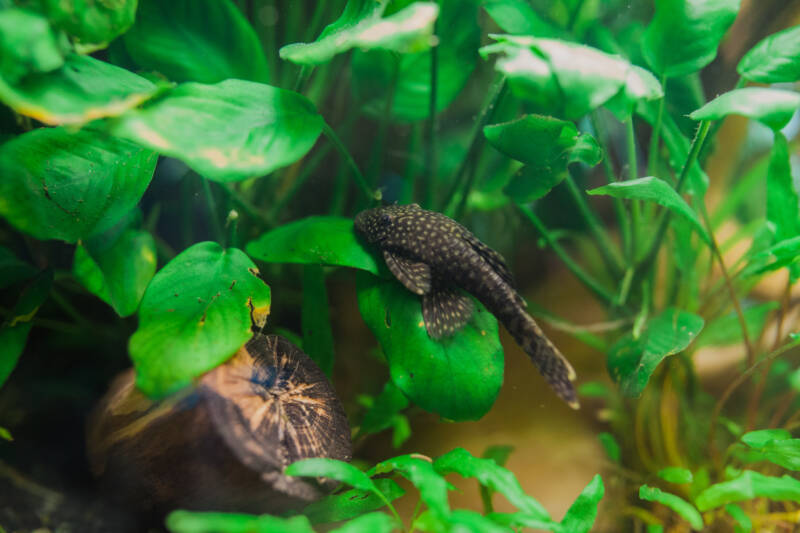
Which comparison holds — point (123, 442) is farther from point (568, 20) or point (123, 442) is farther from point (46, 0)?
point (568, 20)

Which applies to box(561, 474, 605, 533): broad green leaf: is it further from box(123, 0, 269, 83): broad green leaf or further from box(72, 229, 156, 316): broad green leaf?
box(123, 0, 269, 83): broad green leaf

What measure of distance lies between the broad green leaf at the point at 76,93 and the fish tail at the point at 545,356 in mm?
1513

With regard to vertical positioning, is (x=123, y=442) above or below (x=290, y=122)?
below

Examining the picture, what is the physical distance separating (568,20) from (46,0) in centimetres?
218

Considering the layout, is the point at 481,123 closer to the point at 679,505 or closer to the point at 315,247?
the point at 315,247

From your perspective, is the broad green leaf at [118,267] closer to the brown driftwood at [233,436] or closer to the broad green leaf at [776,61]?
the brown driftwood at [233,436]

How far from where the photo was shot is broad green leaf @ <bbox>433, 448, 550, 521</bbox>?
1453 mm

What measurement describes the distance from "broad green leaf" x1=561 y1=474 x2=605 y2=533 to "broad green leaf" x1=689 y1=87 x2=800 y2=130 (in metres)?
1.30

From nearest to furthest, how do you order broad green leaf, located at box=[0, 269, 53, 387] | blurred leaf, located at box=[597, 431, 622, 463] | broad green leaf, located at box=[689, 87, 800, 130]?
broad green leaf, located at box=[689, 87, 800, 130], broad green leaf, located at box=[0, 269, 53, 387], blurred leaf, located at box=[597, 431, 622, 463]

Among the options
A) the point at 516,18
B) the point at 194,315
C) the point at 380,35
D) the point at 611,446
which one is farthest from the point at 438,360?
the point at 516,18

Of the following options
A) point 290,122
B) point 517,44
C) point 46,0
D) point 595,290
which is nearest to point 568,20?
point 517,44

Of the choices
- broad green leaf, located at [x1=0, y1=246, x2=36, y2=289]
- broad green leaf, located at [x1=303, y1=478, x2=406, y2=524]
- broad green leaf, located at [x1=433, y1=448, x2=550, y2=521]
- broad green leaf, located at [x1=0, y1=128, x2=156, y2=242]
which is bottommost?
broad green leaf, located at [x1=303, y1=478, x2=406, y2=524]

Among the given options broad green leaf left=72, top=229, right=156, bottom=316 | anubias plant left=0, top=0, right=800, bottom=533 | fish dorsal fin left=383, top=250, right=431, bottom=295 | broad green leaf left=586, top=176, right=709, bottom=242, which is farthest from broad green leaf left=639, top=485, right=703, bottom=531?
broad green leaf left=72, top=229, right=156, bottom=316

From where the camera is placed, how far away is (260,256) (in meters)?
1.90
